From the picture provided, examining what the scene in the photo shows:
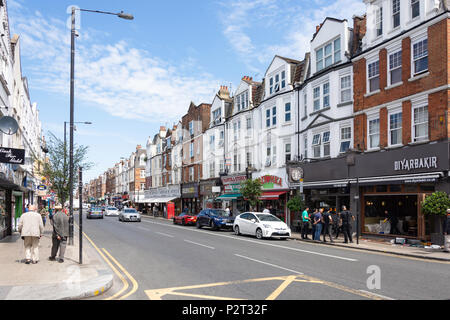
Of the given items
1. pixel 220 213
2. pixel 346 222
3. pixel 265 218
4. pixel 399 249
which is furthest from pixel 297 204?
pixel 399 249

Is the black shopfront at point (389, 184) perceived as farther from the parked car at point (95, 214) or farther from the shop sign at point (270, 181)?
the parked car at point (95, 214)

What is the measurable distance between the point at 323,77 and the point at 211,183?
1958 cm

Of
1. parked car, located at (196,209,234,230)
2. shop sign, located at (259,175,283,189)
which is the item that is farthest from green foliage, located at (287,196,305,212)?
parked car, located at (196,209,234,230)

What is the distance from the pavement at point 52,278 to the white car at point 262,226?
9506 millimetres

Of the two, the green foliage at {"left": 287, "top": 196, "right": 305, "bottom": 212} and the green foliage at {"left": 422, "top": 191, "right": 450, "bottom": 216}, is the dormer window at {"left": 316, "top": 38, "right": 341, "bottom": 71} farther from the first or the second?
the green foliage at {"left": 422, "top": 191, "right": 450, "bottom": 216}

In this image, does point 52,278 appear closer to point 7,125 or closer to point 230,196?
point 7,125

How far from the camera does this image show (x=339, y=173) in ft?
72.2

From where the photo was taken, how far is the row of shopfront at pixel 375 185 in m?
16.8

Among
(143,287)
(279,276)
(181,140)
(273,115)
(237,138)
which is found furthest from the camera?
(181,140)

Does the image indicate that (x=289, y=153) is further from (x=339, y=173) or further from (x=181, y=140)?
(x=181, y=140)

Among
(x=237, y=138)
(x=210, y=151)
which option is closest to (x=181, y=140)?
(x=210, y=151)

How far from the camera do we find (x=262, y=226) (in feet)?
66.2

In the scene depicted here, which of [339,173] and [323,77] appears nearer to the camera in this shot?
[339,173]

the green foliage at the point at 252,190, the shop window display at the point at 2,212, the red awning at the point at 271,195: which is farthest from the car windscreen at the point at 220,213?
the shop window display at the point at 2,212
